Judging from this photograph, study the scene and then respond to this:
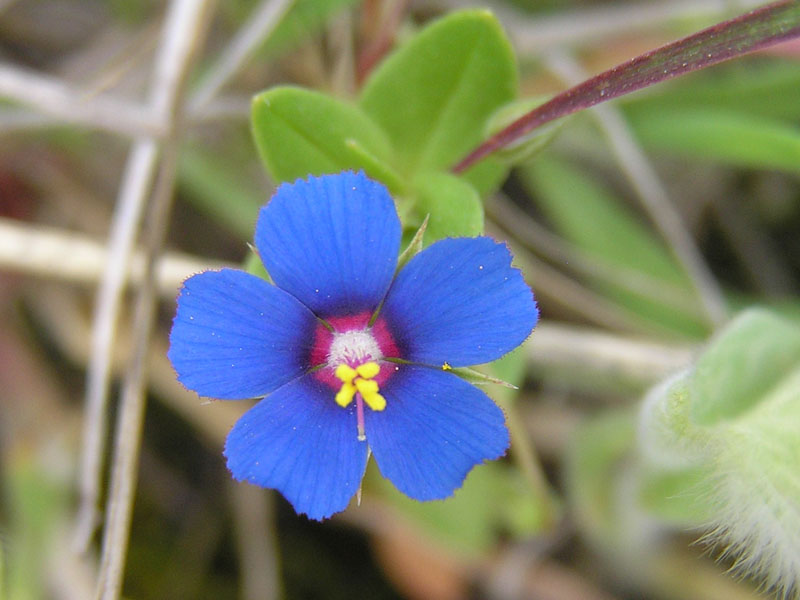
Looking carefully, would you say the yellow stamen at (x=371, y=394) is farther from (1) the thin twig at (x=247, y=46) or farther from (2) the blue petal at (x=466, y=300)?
(1) the thin twig at (x=247, y=46)

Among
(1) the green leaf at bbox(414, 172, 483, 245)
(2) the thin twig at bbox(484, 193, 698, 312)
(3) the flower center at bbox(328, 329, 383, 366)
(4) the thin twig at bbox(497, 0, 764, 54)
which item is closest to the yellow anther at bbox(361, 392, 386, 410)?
(3) the flower center at bbox(328, 329, 383, 366)

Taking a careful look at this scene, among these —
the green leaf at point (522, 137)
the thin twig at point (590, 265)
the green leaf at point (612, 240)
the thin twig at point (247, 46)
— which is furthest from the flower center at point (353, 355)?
the green leaf at point (612, 240)

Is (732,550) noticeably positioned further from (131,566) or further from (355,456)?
(131,566)

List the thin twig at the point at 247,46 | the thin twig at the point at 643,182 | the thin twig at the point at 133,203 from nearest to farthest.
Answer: the thin twig at the point at 133,203, the thin twig at the point at 247,46, the thin twig at the point at 643,182

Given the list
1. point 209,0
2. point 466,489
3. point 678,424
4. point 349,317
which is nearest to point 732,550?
point 678,424

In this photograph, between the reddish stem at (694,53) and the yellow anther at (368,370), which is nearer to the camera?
the reddish stem at (694,53)

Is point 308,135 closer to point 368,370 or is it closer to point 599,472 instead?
point 368,370

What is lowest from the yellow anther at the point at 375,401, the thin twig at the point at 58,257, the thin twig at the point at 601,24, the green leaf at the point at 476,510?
the yellow anther at the point at 375,401

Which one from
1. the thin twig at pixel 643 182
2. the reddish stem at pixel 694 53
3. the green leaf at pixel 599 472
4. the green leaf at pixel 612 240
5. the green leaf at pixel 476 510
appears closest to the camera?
the reddish stem at pixel 694 53
